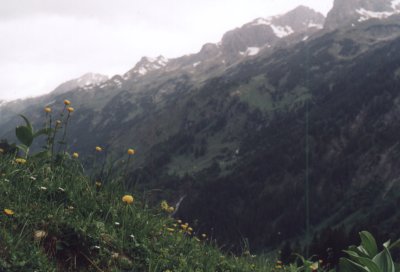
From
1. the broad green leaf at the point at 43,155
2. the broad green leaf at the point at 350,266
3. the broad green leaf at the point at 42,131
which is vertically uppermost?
the broad green leaf at the point at 42,131

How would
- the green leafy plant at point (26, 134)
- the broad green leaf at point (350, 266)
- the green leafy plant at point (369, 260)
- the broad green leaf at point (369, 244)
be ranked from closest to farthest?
the green leafy plant at point (369, 260)
the broad green leaf at point (350, 266)
the broad green leaf at point (369, 244)
the green leafy plant at point (26, 134)

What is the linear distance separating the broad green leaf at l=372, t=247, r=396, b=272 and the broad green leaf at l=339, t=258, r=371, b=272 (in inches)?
5.5

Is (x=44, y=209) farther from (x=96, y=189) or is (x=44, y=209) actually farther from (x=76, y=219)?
(x=96, y=189)

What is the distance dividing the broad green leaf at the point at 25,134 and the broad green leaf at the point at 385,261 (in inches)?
208

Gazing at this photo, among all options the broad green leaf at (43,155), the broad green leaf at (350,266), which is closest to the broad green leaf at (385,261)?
the broad green leaf at (350,266)

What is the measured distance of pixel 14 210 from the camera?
5117 millimetres

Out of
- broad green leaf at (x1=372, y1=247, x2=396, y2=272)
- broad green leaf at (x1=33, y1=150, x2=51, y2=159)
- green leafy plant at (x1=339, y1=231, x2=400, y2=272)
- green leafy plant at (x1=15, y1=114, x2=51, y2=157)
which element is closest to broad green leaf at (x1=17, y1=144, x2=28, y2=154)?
green leafy plant at (x1=15, y1=114, x2=51, y2=157)

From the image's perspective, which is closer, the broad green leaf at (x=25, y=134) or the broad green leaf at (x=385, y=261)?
the broad green leaf at (x=385, y=261)

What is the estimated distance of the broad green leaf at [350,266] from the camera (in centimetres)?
443

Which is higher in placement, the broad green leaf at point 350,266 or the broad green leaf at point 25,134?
the broad green leaf at point 25,134

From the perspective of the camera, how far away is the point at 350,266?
455 cm

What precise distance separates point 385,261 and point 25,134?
17.8ft

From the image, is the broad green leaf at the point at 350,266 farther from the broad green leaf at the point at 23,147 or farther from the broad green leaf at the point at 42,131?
the broad green leaf at the point at 23,147

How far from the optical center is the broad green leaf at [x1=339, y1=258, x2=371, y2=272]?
14.5 feet
